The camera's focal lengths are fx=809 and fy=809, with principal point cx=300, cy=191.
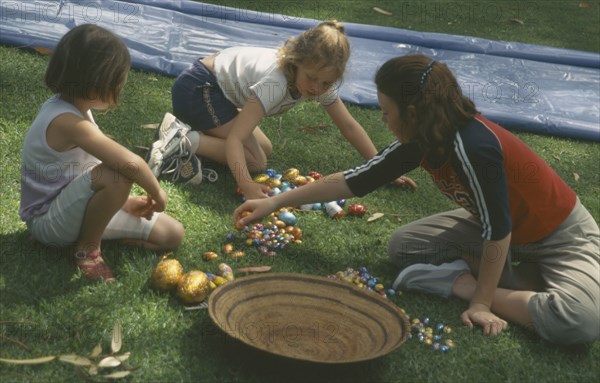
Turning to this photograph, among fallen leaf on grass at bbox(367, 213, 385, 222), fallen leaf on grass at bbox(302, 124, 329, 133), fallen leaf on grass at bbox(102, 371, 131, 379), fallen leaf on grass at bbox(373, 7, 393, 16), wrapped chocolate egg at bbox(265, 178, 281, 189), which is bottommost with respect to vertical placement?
fallen leaf on grass at bbox(102, 371, 131, 379)

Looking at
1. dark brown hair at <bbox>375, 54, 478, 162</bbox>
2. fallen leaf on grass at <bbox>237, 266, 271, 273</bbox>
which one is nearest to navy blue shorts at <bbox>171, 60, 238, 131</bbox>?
fallen leaf on grass at <bbox>237, 266, 271, 273</bbox>

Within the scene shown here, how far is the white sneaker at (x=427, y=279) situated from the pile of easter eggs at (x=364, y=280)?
5 cm

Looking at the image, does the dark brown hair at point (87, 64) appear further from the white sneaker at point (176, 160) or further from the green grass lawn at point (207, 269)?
the white sneaker at point (176, 160)

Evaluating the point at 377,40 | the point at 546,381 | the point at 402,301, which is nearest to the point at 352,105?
the point at 377,40

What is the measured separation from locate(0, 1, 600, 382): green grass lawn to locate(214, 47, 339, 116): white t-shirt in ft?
1.26

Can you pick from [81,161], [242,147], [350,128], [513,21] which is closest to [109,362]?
[81,161]

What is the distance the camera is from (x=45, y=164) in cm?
272

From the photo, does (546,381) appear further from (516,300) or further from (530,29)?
(530,29)

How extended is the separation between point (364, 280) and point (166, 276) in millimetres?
750

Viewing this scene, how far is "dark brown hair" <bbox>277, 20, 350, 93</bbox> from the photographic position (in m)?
3.34

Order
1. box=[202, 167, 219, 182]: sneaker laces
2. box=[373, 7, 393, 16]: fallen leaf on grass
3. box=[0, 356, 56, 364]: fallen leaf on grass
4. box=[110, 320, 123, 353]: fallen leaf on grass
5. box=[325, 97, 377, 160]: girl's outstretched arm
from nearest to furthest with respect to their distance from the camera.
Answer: box=[0, 356, 56, 364]: fallen leaf on grass < box=[110, 320, 123, 353]: fallen leaf on grass < box=[202, 167, 219, 182]: sneaker laces < box=[325, 97, 377, 160]: girl's outstretched arm < box=[373, 7, 393, 16]: fallen leaf on grass

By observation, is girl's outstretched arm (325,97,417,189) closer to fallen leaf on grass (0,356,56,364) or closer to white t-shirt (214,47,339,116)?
white t-shirt (214,47,339,116)

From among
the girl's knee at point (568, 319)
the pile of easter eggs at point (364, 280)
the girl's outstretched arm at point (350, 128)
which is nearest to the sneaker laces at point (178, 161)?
the girl's outstretched arm at point (350, 128)

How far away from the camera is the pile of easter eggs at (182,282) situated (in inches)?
104
